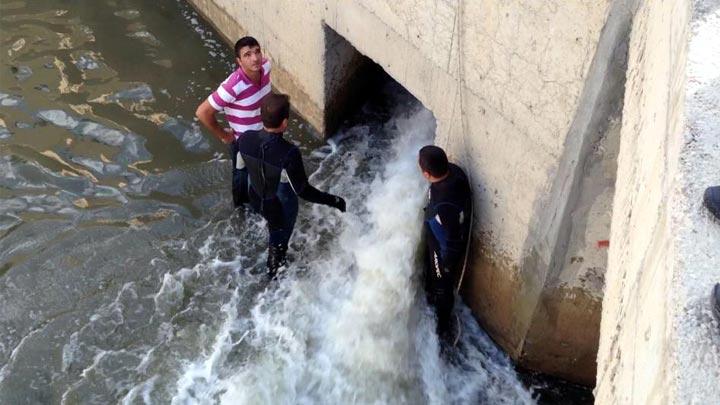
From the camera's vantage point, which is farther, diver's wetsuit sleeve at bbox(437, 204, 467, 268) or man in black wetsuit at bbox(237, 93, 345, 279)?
man in black wetsuit at bbox(237, 93, 345, 279)

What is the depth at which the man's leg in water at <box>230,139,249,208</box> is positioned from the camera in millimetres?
6117

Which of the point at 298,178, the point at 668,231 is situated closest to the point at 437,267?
the point at 298,178

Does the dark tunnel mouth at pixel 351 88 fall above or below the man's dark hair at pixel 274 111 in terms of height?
below

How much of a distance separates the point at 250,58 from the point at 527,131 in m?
2.31

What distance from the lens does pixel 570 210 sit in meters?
4.55

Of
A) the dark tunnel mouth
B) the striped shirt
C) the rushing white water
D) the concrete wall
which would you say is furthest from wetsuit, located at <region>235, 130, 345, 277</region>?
the dark tunnel mouth

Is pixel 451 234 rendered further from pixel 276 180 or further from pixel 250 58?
pixel 250 58

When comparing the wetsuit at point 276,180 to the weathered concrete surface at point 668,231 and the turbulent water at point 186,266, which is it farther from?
the weathered concrete surface at point 668,231

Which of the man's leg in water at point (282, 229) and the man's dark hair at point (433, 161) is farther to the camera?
the man's leg in water at point (282, 229)

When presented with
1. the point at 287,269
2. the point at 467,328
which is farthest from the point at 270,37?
the point at 467,328

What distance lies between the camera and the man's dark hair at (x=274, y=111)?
5.10 m

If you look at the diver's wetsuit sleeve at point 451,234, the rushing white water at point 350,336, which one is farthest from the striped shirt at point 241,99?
the diver's wetsuit sleeve at point 451,234

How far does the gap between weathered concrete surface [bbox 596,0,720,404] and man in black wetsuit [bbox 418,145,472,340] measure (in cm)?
180

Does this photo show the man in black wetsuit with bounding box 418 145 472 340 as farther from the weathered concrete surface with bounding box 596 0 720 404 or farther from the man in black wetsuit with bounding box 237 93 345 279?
the weathered concrete surface with bounding box 596 0 720 404
